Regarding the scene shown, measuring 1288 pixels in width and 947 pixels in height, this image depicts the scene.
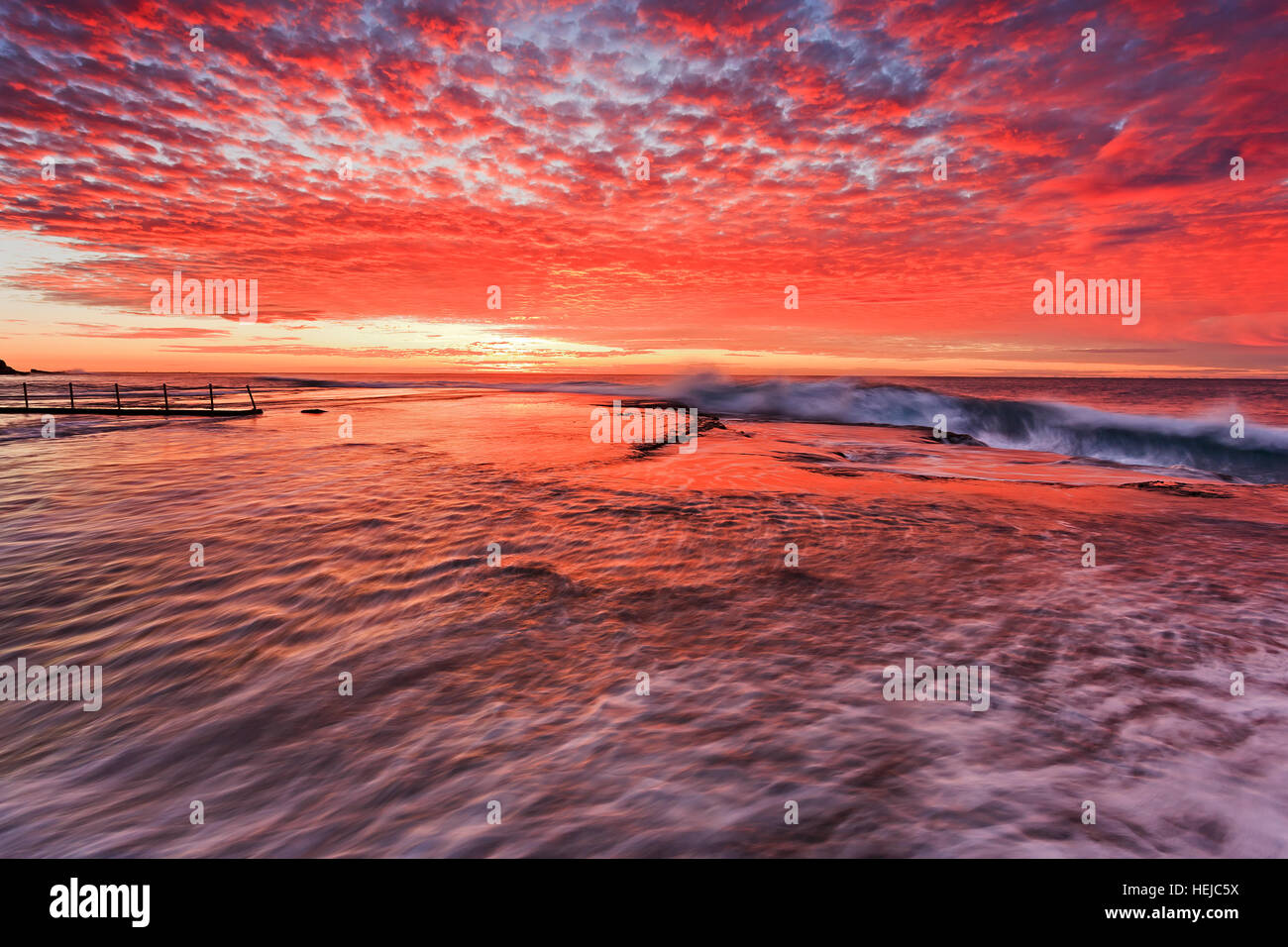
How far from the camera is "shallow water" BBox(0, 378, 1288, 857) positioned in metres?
2.72

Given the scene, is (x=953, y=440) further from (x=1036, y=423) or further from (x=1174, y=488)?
(x=1036, y=423)

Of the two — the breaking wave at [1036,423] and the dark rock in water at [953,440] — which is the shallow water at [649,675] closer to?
the dark rock in water at [953,440]

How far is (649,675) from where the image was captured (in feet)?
13.5

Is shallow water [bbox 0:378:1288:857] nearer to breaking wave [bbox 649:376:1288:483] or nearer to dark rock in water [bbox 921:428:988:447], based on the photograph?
dark rock in water [bbox 921:428:988:447]

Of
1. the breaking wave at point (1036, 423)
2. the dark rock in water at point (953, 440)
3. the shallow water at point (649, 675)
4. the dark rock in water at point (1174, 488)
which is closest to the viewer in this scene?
the shallow water at point (649, 675)

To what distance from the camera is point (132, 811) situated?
9.68 ft

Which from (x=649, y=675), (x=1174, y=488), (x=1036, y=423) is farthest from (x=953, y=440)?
(x=649, y=675)

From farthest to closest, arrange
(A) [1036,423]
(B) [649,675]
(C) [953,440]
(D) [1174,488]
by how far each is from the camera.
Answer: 1. (A) [1036,423]
2. (C) [953,440]
3. (D) [1174,488]
4. (B) [649,675]

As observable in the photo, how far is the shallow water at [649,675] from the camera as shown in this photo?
272 centimetres

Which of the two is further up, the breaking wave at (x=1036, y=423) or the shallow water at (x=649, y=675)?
the breaking wave at (x=1036, y=423)

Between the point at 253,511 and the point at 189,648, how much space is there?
5.25m

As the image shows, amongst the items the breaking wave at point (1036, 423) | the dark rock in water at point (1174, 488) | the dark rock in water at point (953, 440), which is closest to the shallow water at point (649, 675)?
the dark rock in water at point (1174, 488)

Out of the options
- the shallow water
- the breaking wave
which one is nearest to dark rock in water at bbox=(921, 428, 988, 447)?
the breaking wave
